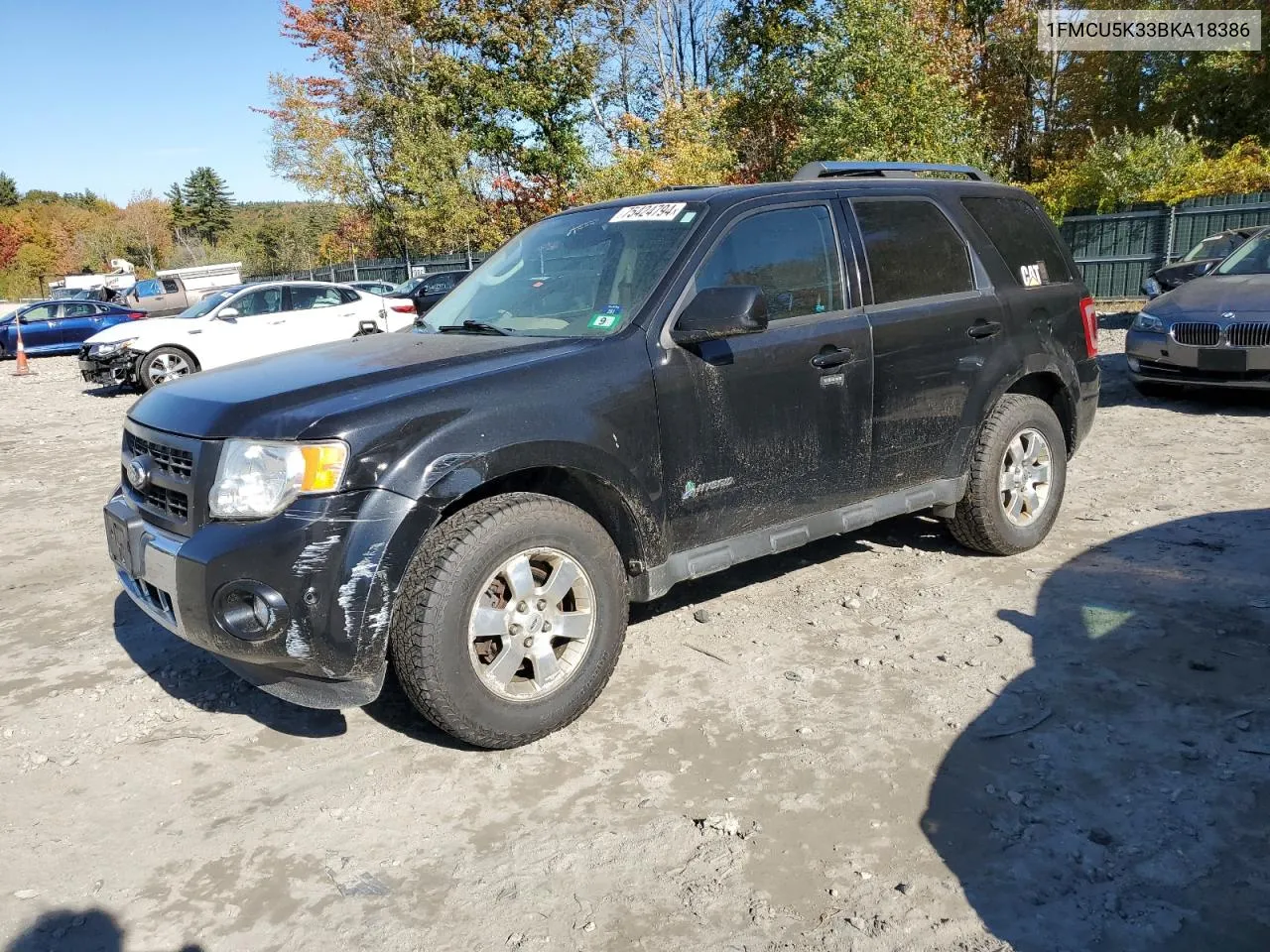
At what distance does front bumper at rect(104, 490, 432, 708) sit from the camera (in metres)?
2.97

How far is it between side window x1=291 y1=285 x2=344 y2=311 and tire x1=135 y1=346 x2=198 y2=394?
1.69m

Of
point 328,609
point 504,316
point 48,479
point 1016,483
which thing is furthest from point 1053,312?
point 48,479

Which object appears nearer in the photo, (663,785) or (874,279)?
(663,785)

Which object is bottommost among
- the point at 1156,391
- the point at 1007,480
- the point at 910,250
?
the point at 1156,391

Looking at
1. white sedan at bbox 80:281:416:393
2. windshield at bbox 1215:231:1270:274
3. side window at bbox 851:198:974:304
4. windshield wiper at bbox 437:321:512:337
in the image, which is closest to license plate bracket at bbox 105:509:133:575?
windshield wiper at bbox 437:321:512:337

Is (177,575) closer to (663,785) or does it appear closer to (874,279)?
(663,785)

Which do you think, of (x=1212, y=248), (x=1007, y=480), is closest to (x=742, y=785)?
(x=1007, y=480)

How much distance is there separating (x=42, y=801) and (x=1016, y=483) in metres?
4.54

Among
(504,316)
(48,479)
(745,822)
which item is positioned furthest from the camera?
(48,479)

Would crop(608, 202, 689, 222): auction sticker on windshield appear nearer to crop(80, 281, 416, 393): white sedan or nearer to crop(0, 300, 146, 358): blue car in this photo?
crop(80, 281, 416, 393): white sedan

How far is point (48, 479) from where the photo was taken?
8602 millimetres

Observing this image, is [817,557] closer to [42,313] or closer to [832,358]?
[832,358]

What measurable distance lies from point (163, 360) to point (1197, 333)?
13139 mm

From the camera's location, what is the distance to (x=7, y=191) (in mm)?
97812
